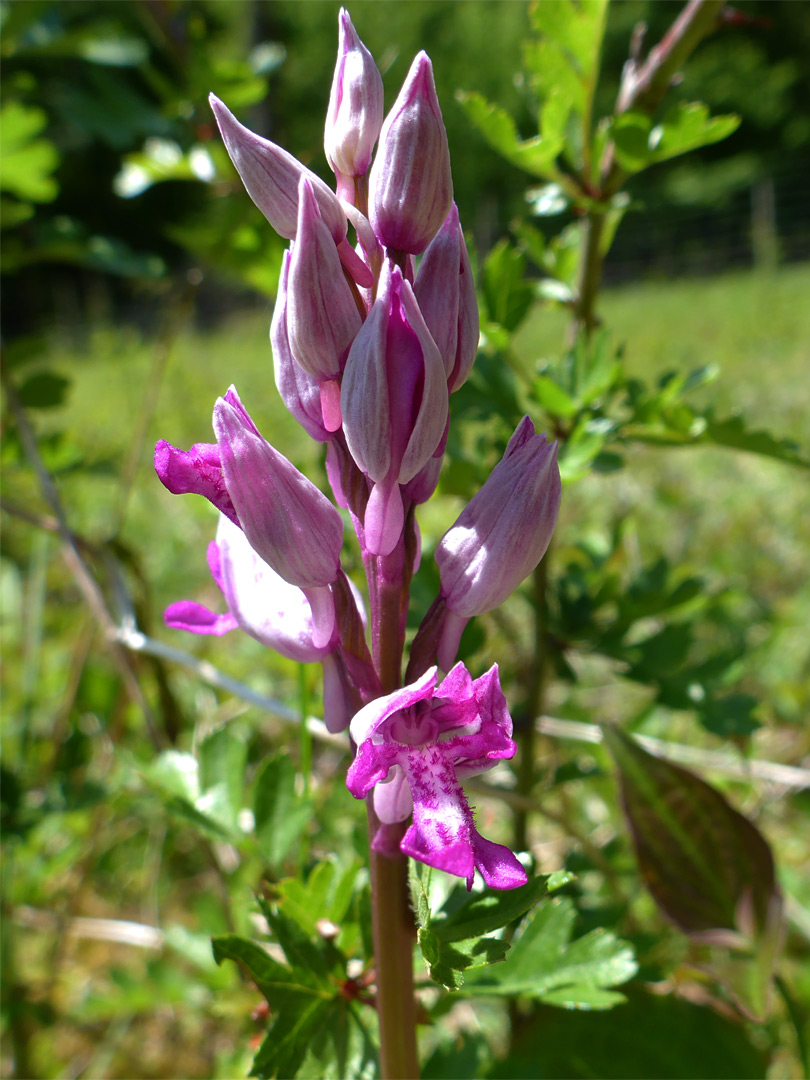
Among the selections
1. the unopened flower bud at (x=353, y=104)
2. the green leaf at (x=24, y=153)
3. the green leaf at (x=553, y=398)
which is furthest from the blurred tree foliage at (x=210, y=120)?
the unopened flower bud at (x=353, y=104)

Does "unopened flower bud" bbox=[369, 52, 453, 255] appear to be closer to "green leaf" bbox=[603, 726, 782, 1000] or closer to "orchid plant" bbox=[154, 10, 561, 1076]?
"orchid plant" bbox=[154, 10, 561, 1076]

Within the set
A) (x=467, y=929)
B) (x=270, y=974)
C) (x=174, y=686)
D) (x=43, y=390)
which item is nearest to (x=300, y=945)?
(x=270, y=974)

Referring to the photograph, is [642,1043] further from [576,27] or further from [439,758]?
[576,27]

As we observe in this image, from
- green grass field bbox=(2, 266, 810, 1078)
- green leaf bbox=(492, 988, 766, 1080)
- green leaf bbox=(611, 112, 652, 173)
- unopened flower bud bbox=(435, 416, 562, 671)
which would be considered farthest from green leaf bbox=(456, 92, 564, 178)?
green leaf bbox=(492, 988, 766, 1080)

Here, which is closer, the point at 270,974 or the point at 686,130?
the point at 270,974

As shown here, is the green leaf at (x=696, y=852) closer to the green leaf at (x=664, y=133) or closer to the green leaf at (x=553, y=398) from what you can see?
the green leaf at (x=553, y=398)
